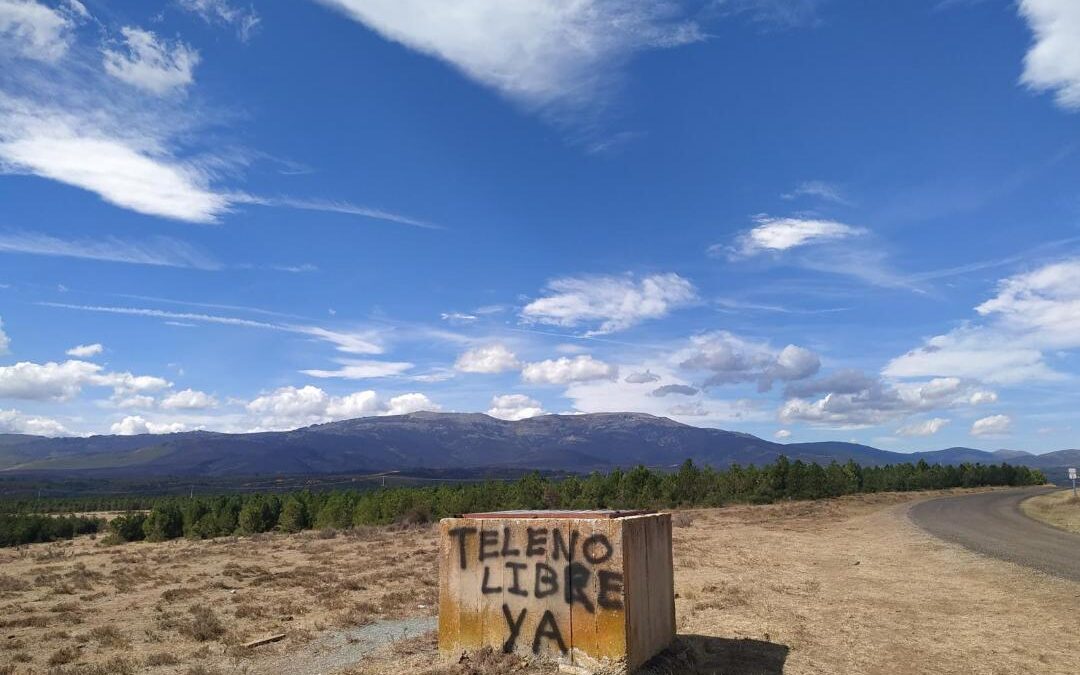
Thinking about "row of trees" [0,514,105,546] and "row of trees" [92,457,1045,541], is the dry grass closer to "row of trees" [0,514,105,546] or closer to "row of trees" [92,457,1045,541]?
"row of trees" [92,457,1045,541]

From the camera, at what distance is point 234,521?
48.5m

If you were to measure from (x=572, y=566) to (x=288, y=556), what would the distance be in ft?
80.6

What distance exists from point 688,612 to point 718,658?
3874mm

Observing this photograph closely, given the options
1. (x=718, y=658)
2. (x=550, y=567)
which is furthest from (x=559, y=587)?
(x=718, y=658)

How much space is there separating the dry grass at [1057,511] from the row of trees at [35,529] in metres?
64.5

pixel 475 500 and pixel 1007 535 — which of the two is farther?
pixel 475 500

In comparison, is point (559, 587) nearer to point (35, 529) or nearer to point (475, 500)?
point (475, 500)

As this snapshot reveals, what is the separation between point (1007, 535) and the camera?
Answer: 27.8 m

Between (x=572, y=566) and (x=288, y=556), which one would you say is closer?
(x=572, y=566)

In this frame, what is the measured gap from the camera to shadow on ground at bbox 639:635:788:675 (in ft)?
31.3

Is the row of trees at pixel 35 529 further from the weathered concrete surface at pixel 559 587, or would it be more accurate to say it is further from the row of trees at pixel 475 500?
the weathered concrete surface at pixel 559 587

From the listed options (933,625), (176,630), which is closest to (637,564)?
(933,625)

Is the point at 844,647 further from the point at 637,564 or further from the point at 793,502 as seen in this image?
the point at 793,502

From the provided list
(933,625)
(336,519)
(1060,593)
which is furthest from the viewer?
(336,519)
